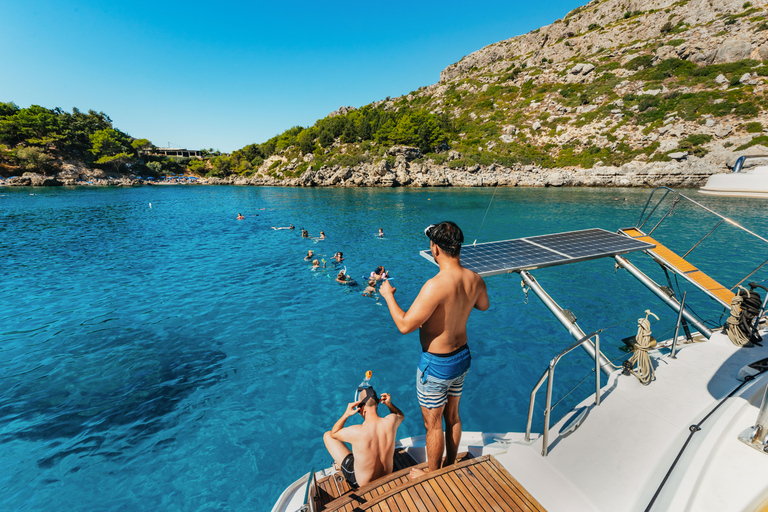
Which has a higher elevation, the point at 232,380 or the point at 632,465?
the point at 632,465

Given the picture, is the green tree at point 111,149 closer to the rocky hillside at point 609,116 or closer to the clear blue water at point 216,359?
the rocky hillside at point 609,116

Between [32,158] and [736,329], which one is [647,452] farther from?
[32,158]

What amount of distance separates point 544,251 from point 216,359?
392 inches

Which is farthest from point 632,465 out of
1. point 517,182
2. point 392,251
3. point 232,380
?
point 517,182

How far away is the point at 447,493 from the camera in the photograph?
3080 mm

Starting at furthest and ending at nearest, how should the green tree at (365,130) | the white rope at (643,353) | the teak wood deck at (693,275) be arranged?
the green tree at (365,130)
the teak wood deck at (693,275)
the white rope at (643,353)

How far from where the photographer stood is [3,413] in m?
7.16

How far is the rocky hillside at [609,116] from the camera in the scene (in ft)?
191

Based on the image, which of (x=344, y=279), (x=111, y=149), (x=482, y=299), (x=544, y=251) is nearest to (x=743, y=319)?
(x=544, y=251)

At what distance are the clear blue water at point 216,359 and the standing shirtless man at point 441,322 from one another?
400 cm

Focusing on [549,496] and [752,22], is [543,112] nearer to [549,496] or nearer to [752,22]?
[752,22]

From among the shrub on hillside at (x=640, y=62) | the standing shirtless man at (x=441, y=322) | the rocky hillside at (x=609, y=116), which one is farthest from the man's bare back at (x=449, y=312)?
the shrub on hillside at (x=640, y=62)

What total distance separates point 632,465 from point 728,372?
361 cm

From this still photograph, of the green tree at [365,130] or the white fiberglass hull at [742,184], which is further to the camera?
the green tree at [365,130]
